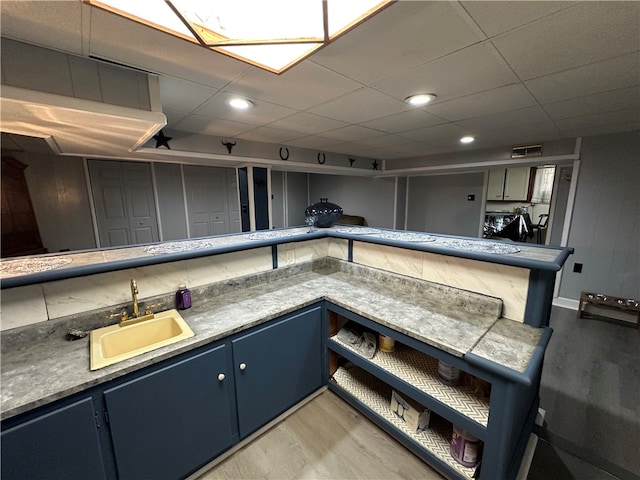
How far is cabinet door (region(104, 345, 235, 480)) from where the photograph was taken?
110 centimetres

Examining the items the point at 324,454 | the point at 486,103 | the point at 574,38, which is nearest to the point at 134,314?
the point at 324,454

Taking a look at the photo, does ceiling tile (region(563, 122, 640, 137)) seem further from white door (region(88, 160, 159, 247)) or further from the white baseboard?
white door (region(88, 160, 159, 247))

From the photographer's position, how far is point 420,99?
203 cm

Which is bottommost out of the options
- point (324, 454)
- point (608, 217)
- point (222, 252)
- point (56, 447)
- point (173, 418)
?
point (324, 454)

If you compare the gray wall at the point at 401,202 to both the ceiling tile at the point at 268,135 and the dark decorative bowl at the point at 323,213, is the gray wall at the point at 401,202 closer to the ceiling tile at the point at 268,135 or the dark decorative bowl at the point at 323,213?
the ceiling tile at the point at 268,135

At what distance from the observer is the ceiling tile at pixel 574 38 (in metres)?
1.06

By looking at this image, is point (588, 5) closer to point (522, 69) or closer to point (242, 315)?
point (522, 69)

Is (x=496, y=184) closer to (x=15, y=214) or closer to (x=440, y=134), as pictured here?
(x=440, y=134)

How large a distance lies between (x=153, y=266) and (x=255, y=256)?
0.64 metres

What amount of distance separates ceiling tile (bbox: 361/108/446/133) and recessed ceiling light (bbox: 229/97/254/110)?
120cm

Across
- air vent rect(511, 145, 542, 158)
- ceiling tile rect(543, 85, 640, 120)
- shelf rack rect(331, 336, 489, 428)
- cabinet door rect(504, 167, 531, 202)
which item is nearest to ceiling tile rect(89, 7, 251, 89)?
shelf rack rect(331, 336, 489, 428)

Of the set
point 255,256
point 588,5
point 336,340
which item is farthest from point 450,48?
point 336,340

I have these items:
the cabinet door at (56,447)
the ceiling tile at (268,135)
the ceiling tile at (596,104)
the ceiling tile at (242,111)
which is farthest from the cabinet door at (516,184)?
the cabinet door at (56,447)

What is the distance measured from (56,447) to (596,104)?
3.90 metres
